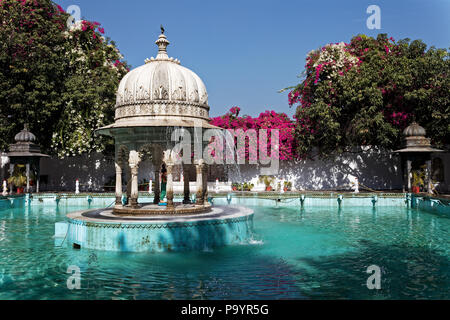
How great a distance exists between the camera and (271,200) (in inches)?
977

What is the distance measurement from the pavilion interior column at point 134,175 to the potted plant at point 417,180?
20.3m

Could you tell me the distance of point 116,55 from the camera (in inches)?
1309

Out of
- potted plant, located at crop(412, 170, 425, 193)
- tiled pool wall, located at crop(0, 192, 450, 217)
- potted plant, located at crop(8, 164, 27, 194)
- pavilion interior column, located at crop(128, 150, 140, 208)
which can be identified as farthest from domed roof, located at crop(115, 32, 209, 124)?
potted plant, located at crop(412, 170, 425, 193)

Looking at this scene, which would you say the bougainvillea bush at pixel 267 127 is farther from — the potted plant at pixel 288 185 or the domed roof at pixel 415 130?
the domed roof at pixel 415 130

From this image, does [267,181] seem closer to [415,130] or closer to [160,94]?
[415,130]

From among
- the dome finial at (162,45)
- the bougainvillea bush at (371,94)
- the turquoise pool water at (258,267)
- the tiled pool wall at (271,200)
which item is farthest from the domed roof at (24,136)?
the bougainvillea bush at (371,94)

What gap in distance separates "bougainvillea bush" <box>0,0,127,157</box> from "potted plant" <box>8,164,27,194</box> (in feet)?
6.96

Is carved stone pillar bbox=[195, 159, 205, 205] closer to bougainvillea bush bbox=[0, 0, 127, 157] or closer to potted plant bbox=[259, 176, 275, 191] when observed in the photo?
bougainvillea bush bbox=[0, 0, 127, 157]

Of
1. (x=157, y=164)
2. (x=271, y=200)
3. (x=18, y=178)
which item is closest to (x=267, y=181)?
(x=271, y=200)

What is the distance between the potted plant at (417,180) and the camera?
82.4ft

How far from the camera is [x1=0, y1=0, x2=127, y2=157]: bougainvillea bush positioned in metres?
27.5

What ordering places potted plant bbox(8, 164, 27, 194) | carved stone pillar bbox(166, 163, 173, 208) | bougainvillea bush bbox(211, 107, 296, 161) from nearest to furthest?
carved stone pillar bbox(166, 163, 173, 208) → potted plant bbox(8, 164, 27, 194) → bougainvillea bush bbox(211, 107, 296, 161)

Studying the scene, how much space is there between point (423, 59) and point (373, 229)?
17.2 metres

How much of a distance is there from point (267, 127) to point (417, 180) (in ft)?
42.0
